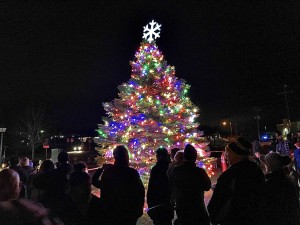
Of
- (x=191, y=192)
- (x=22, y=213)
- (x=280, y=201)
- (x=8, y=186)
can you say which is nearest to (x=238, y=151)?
(x=280, y=201)

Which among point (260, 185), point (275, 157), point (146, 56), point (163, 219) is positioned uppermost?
point (146, 56)

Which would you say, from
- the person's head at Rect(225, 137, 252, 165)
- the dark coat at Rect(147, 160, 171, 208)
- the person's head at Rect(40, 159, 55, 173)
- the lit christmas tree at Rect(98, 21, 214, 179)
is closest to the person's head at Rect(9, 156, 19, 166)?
the person's head at Rect(40, 159, 55, 173)

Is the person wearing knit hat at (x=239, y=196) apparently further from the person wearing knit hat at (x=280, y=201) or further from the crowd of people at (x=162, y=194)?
the person wearing knit hat at (x=280, y=201)

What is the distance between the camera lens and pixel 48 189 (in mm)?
4414

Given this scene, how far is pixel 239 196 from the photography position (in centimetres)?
299

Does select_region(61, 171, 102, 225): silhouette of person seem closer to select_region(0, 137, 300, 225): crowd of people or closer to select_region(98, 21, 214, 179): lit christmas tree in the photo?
select_region(0, 137, 300, 225): crowd of people

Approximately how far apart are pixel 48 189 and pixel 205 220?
272cm

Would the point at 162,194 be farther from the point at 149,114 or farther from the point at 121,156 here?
the point at 149,114

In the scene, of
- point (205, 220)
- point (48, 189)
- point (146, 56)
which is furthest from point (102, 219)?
point (146, 56)

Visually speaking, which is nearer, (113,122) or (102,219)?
(102,219)

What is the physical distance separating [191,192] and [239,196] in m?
1.26

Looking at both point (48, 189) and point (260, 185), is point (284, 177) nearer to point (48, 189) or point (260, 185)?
point (260, 185)

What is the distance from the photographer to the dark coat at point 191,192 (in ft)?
13.6

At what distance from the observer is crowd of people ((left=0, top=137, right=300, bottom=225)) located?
2.68 m
